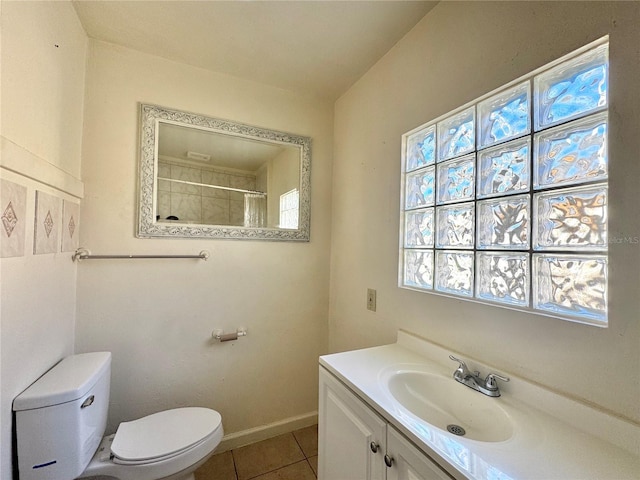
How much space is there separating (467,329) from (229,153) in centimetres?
161

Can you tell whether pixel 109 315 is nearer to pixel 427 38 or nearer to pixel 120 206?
pixel 120 206

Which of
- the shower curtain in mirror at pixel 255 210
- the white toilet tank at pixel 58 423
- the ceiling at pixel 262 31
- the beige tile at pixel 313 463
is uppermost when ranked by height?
the ceiling at pixel 262 31

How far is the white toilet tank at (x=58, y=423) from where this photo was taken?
100 centimetres

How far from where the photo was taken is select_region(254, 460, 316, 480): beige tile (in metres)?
1.56

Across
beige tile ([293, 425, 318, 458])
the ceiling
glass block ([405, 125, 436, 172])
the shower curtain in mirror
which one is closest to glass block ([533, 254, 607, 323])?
glass block ([405, 125, 436, 172])

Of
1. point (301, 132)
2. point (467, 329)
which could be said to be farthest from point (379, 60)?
point (467, 329)

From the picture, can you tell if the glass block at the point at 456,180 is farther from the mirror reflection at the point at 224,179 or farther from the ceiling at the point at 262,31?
the mirror reflection at the point at 224,179

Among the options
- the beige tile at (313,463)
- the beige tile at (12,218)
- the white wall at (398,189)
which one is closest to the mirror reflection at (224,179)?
the white wall at (398,189)

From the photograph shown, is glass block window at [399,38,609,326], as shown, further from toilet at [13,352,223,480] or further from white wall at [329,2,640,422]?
toilet at [13,352,223,480]

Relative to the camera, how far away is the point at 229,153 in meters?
1.80

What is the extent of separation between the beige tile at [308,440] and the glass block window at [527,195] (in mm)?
1268

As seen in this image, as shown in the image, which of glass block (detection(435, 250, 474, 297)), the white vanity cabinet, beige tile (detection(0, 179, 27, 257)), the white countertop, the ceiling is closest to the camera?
the white countertop

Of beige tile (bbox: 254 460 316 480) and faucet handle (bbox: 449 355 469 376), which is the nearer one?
faucet handle (bbox: 449 355 469 376)

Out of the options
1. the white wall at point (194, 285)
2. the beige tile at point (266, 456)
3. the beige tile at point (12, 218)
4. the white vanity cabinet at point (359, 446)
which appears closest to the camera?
the white vanity cabinet at point (359, 446)
